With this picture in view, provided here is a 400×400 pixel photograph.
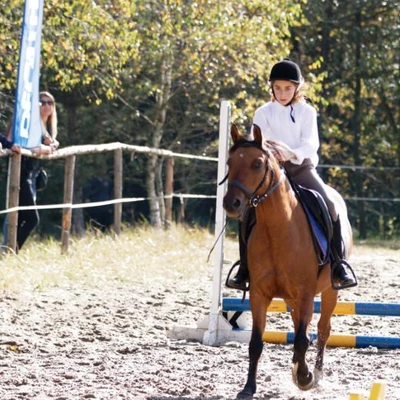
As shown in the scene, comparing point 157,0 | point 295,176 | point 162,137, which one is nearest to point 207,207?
point 162,137

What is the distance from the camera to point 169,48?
55.9 feet

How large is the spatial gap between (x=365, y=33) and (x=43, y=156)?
13.6m

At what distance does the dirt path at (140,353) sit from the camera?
634cm

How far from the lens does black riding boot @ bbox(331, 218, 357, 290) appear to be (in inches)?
271

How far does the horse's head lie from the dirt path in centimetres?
116

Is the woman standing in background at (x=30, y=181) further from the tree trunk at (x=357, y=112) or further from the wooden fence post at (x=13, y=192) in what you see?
the tree trunk at (x=357, y=112)

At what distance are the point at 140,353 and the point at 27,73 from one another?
3.10m

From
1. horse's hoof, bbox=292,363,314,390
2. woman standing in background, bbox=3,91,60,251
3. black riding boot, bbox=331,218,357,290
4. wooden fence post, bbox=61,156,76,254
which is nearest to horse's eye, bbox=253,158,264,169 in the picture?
black riding boot, bbox=331,218,357,290

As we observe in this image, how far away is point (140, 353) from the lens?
769cm

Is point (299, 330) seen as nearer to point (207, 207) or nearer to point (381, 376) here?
point (381, 376)

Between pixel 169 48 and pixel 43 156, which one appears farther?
pixel 169 48

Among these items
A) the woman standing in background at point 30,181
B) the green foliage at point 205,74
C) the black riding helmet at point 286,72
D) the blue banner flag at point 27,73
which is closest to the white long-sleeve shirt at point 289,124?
the black riding helmet at point 286,72

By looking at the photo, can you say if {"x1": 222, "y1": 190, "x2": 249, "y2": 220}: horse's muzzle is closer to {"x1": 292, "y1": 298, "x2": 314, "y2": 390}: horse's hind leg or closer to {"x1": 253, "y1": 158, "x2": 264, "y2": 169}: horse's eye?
{"x1": 253, "y1": 158, "x2": 264, "y2": 169}: horse's eye

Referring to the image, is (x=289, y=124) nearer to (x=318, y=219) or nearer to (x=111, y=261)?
(x=318, y=219)
